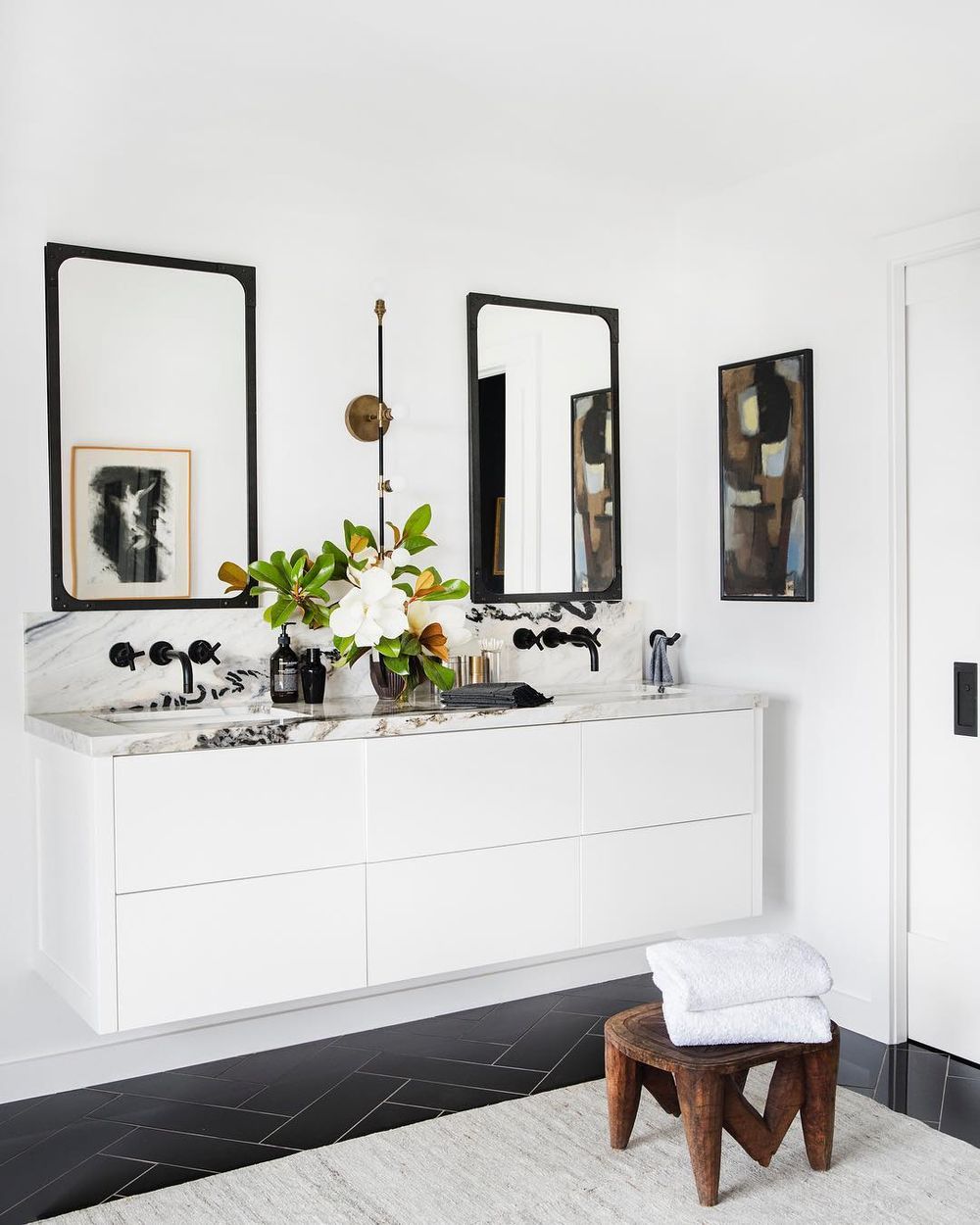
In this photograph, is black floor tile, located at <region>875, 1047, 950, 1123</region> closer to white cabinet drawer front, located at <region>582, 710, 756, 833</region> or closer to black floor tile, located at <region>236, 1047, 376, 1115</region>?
white cabinet drawer front, located at <region>582, 710, 756, 833</region>

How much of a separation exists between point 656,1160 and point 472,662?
1.46 metres

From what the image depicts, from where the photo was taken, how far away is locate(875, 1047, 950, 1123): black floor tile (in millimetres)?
2881

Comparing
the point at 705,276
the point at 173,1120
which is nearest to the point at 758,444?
the point at 705,276

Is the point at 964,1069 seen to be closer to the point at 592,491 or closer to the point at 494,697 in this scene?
the point at 494,697

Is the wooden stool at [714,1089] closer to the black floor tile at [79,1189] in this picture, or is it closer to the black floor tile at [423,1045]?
the black floor tile at [423,1045]

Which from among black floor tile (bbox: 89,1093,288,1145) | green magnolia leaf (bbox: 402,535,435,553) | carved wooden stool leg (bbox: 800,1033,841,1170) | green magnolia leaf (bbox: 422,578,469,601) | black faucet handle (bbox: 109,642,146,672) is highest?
green magnolia leaf (bbox: 402,535,435,553)

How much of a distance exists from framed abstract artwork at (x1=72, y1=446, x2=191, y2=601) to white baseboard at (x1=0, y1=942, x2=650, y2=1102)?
3.83ft

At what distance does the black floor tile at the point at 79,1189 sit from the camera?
95.1 inches

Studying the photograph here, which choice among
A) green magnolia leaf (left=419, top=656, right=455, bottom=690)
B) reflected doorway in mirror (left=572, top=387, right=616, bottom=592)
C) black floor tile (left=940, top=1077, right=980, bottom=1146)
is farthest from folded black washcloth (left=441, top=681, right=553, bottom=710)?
black floor tile (left=940, top=1077, right=980, bottom=1146)

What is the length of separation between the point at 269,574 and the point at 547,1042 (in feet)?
4.95

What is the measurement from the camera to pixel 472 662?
11.7 feet

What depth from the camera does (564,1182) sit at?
2.55m

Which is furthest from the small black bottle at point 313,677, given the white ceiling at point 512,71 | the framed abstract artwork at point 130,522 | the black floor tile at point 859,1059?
the black floor tile at point 859,1059

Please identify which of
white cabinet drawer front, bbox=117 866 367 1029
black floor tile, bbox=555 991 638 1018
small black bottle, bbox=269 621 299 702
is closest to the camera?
white cabinet drawer front, bbox=117 866 367 1029
